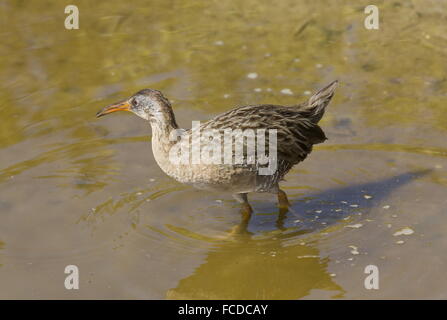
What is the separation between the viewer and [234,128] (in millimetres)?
7465

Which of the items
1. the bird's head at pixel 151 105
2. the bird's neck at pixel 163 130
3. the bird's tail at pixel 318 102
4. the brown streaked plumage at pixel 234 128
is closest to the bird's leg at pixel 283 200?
the brown streaked plumage at pixel 234 128

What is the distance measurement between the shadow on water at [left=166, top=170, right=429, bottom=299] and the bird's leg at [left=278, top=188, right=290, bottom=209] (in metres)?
0.08

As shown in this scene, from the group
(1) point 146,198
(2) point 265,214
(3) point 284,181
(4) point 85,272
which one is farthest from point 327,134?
(4) point 85,272

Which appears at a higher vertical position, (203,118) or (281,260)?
(203,118)

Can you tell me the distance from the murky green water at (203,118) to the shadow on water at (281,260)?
0.06 feet

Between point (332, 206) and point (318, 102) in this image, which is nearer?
point (332, 206)

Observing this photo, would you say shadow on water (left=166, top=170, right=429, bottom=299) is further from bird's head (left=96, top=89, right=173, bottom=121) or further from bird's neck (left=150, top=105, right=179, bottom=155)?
bird's head (left=96, top=89, right=173, bottom=121)

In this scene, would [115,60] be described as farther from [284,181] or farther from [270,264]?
[270,264]

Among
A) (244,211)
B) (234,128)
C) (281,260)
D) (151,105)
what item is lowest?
(281,260)

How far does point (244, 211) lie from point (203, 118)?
2.00 m

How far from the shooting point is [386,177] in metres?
8.63

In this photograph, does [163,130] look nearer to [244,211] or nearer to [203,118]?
[244,211]

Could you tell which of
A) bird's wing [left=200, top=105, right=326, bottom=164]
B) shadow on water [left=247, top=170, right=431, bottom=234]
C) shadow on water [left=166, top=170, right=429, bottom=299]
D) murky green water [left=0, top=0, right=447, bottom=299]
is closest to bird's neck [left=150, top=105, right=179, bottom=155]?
bird's wing [left=200, top=105, right=326, bottom=164]

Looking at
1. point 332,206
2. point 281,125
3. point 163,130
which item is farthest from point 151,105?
point 332,206
